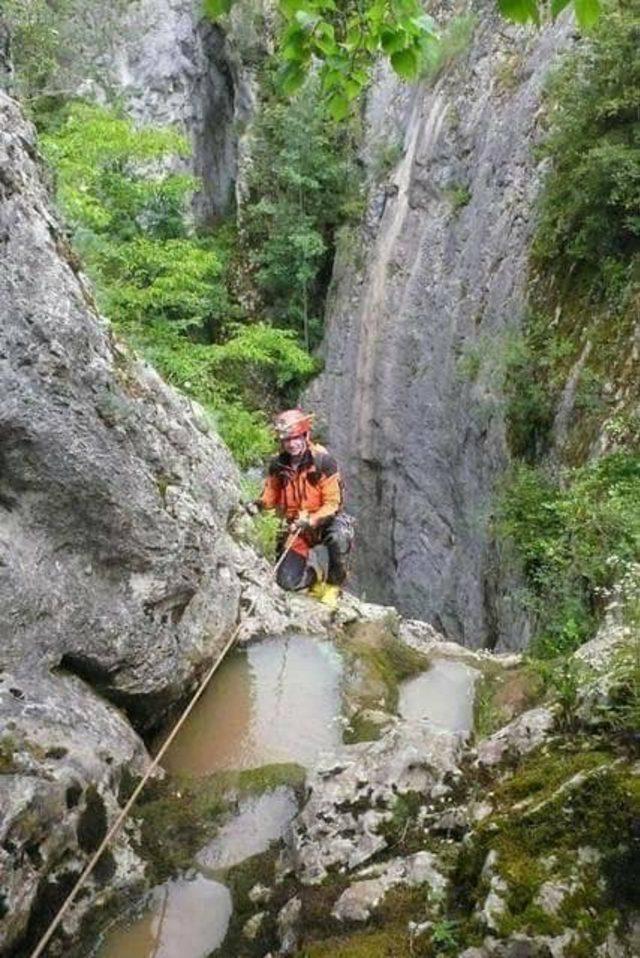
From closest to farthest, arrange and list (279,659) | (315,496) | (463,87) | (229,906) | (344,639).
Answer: (229,906) < (279,659) < (344,639) < (315,496) < (463,87)

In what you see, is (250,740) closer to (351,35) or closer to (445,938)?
(445,938)

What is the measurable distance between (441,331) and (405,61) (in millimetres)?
13981

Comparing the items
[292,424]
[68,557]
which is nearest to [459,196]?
[292,424]

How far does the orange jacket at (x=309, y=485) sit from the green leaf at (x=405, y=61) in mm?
5440

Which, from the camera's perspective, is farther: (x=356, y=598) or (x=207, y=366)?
(x=207, y=366)

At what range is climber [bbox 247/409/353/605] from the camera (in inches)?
309

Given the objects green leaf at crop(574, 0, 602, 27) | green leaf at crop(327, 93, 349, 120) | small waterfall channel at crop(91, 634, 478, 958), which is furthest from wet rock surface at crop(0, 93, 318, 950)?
green leaf at crop(574, 0, 602, 27)

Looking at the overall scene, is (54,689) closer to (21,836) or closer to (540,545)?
(21,836)

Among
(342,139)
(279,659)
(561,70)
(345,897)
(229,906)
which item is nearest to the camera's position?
(345,897)

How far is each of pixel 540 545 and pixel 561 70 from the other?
762 cm

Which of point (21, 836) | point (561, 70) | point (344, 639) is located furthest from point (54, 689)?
point (561, 70)

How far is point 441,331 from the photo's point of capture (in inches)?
641

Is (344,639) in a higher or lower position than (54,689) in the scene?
lower

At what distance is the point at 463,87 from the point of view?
1714 cm
